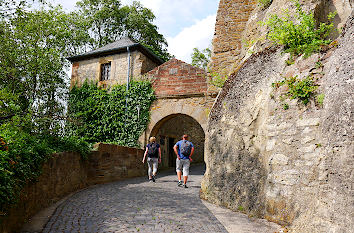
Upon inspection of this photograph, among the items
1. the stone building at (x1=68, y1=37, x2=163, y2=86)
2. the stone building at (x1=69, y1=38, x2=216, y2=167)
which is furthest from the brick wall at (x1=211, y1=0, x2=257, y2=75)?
the stone building at (x1=68, y1=37, x2=163, y2=86)

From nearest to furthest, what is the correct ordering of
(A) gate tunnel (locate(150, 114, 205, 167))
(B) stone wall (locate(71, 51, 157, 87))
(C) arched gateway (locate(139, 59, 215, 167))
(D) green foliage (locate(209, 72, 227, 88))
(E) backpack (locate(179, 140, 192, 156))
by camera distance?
(E) backpack (locate(179, 140, 192, 156))
(D) green foliage (locate(209, 72, 227, 88))
(C) arched gateway (locate(139, 59, 215, 167))
(A) gate tunnel (locate(150, 114, 205, 167))
(B) stone wall (locate(71, 51, 157, 87))

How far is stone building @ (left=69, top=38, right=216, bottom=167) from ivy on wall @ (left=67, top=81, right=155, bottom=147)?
0.38 metres

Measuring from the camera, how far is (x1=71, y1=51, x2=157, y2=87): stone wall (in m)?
13.7

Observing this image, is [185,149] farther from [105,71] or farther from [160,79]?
[105,71]

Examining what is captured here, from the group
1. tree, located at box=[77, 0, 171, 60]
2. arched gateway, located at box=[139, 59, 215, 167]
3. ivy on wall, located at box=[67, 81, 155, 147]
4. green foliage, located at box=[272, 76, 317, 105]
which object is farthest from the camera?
tree, located at box=[77, 0, 171, 60]

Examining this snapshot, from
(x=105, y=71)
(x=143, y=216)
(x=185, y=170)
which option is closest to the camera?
(x=143, y=216)

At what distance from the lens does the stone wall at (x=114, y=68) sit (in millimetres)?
13703

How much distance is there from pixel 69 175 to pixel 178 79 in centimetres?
729

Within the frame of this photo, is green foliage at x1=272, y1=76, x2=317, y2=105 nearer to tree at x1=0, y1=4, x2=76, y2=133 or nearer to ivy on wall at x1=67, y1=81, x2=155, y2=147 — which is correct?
ivy on wall at x1=67, y1=81, x2=155, y2=147

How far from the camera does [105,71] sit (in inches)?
582

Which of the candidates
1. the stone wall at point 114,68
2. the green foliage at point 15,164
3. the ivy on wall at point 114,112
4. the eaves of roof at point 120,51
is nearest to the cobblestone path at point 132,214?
the green foliage at point 15,164

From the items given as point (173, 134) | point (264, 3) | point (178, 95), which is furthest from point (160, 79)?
point (264, 3)

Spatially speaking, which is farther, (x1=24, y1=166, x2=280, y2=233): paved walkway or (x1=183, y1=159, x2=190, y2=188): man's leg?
(x1=183, y1=159, x2=190, y2=188): man's leg

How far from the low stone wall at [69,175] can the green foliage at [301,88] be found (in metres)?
4.21
